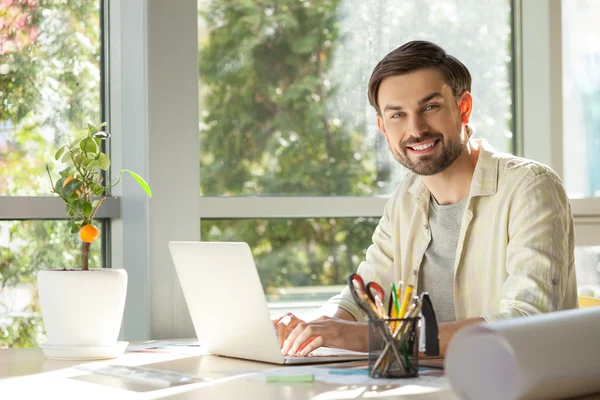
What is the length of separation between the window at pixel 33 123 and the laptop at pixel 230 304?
2.39 feet

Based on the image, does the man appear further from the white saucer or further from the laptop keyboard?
the white saucer

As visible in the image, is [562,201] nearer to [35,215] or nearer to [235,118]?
[235,118]

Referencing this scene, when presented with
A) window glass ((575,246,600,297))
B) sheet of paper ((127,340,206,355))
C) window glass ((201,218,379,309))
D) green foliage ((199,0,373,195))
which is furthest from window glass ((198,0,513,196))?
sheet of paper ((127,340,206,355))

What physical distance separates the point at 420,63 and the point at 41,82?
3.55 ft

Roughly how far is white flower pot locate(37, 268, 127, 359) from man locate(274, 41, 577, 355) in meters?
0.38

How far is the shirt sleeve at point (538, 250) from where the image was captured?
1.75 meters

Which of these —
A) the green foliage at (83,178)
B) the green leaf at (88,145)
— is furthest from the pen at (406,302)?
the green leaf at (88,145)

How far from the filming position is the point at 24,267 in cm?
239

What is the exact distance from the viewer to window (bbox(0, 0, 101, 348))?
93.7 inches

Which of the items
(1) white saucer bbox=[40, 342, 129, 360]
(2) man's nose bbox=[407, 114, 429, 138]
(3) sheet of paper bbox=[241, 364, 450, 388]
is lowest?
(1) white saucer bbox=[40, 342, 129, 360]

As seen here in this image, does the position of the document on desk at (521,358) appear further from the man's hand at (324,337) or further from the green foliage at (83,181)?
the green foliage at (83,181)

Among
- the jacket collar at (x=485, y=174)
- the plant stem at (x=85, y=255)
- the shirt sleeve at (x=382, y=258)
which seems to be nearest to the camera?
the plant stem at (x=85, y=255)

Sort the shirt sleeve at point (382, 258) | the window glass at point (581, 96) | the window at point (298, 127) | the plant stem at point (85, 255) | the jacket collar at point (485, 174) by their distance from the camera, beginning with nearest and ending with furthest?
1. the plant stem at point (85, 255)
2. the jacket collar at point (485, 174)
3. the shirt sleeve at point (382, 258)
4. the window at point (298, 127)
5. the window glass at point (581, 96)

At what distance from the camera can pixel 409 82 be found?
6.96 feet
